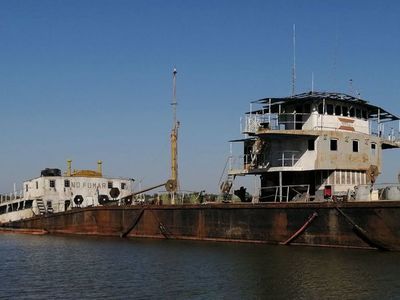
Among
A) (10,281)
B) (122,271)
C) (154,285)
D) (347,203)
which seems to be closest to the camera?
(154,285)

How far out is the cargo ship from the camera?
2723 centimetres

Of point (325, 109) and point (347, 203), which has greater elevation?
point (325, 109)

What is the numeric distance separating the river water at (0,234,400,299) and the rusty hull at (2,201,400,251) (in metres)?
0.79

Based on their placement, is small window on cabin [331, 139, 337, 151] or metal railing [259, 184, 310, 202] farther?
small window on cabin [331, 139, 337, 151]

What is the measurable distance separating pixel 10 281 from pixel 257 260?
1018cm

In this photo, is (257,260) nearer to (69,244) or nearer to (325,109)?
(325,109)

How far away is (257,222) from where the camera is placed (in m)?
30.9

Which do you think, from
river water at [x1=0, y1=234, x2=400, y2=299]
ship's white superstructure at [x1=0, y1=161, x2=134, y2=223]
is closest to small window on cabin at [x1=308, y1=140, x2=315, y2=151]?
river water at [x1=0, y1=234, x2=400, y2=299]

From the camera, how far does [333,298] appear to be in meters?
17.9

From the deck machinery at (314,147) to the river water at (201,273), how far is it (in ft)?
16.2

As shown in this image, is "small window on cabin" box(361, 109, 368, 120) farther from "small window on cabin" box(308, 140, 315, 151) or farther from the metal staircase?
the metal staircase

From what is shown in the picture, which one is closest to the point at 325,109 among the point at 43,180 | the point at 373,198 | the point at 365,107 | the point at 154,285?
the point at 365,107

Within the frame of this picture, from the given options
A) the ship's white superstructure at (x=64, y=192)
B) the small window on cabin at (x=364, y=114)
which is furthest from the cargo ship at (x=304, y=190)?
the ship's white superstructure at (x=64, y=192)

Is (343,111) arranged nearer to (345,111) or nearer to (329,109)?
(345,111)
